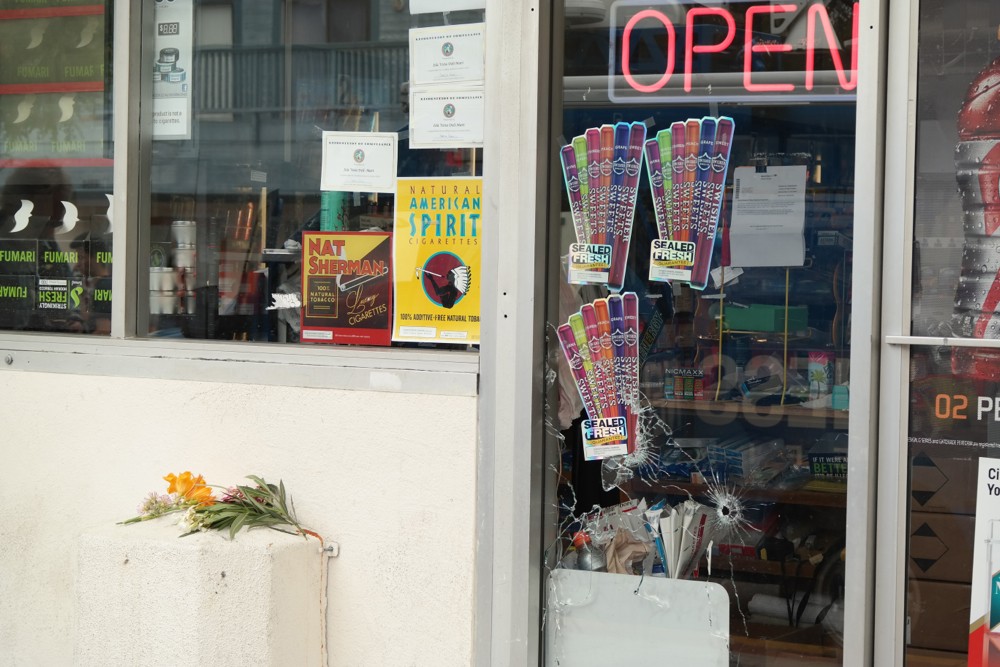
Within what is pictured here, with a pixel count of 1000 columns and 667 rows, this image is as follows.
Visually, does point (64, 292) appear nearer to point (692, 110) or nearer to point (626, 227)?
point (626, 227)

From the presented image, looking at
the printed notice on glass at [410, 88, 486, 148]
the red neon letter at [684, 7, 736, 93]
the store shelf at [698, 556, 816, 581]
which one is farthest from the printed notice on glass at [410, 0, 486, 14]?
the store shelf at [698, 556, 816, 581]

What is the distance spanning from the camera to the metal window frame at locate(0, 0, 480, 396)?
11.5 feet

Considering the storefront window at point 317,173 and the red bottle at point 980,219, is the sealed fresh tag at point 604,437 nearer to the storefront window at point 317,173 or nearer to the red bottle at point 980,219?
the storefront window at point 317,173

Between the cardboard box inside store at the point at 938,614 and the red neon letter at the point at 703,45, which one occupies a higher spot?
the red neon letter at the point at 703,45

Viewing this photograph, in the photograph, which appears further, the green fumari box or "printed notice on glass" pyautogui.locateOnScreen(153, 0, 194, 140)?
"printed notice on glass" pyautogui.locateOnScreen(153, 0, 194, 140)

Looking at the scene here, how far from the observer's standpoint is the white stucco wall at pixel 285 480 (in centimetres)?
329

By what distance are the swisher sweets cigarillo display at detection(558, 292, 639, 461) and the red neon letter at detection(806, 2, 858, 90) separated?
2.74 feet

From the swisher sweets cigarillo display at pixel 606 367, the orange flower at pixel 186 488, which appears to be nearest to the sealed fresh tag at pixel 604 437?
the swisher sweets cigarillo display at pixel 606 367

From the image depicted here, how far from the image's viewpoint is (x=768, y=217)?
3.07 metres

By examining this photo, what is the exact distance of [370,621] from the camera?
11.1 ft

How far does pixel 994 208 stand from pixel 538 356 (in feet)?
4.39

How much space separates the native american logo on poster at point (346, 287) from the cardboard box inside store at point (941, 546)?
5.59 feet

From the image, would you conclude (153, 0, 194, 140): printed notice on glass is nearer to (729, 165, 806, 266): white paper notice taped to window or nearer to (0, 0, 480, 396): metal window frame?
(0, 0, 480, 396): metal window frame

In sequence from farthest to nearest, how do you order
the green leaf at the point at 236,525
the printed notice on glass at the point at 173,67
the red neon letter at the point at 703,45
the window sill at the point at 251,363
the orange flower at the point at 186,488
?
1. the printed notice on glass at the point at 173,67
2. the orange flower at the point at 186,488
3. the window sill at the point at 251,363
4. the green leaf at the point at 236,525
5. the red neon letter at the point at 703,45
